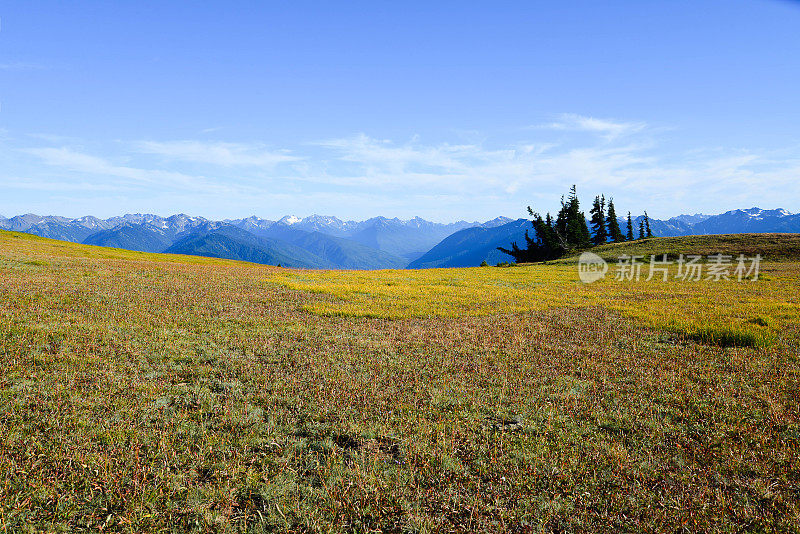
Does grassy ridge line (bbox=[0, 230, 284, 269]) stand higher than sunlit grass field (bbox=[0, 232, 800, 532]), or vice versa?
grassy ridge line (bbox=[0, 230, 284, 269])

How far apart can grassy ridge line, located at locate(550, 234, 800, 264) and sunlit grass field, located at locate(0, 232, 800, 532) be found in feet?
190

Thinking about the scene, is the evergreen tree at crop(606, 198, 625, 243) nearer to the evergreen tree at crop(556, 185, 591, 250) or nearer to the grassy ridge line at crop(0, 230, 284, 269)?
the evergreen tree at crop(556, 185, 591, 250)

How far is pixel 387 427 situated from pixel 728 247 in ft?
257

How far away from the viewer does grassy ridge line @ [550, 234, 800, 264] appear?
55.6 meters

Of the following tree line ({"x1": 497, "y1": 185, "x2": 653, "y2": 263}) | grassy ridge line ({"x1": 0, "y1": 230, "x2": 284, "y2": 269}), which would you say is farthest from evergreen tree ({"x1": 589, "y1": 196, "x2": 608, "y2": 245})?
grassy ridge line ({"x1": 0, "y1": 230, "x2": 284, "y2": 269})

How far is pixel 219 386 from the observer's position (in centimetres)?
793

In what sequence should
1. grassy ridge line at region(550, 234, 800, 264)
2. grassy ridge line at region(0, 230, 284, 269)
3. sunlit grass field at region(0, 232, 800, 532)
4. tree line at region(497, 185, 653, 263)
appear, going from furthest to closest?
1. tree line at region(497, 185, 653, 263)
2. grassy ridge line at region(550, 234, 800, 264)
3. grassy ridge line at region(0, 230, 284, 269)
4. sunlit grass field at region(0, 232, 800, 532)

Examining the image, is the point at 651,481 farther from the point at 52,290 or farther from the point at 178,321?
the point at 52,290

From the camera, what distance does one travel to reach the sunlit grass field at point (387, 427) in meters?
4.44

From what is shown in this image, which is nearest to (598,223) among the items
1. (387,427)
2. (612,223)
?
(612,223)

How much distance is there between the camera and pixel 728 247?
6059 cm

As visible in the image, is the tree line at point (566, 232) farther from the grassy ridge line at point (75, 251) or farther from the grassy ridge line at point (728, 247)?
the grassy ridge line at point (75, 251)

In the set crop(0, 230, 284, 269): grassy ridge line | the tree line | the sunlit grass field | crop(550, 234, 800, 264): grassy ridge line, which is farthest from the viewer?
the tree line

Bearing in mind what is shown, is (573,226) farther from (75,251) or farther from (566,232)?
(75,251)
